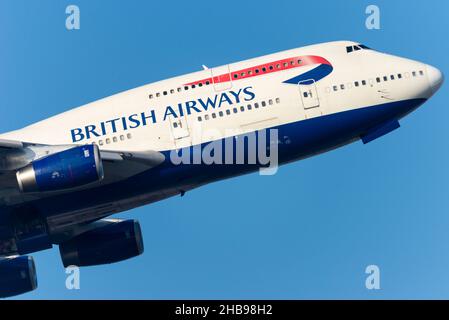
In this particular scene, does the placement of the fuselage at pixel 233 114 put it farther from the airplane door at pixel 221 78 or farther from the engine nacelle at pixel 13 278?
the engine nacelle at pixel 13 278

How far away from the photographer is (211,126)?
41.5m

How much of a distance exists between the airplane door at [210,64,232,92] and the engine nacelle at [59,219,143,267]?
9.69m

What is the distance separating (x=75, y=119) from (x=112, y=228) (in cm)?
762

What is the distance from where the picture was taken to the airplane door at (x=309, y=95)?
137 feet

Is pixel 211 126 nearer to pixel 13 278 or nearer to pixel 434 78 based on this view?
pixel 434 78

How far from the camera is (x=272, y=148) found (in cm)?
4141

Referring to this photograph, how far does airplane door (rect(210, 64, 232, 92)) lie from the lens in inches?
1662

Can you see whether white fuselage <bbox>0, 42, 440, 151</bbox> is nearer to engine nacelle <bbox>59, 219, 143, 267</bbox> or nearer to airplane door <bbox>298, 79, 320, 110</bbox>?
airplane door <bbox>298, 79, 320, 110</bbox>

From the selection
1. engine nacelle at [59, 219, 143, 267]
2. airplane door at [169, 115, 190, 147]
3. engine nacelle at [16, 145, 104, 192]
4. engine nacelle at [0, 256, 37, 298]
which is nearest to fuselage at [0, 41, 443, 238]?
airplane door at [169, 115, 190, 147]

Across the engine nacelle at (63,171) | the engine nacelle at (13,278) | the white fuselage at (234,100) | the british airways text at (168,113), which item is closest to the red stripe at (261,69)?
the white fuselage at (234,100)

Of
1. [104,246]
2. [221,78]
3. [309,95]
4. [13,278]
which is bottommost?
[13,278]

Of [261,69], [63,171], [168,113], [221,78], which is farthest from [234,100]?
[63,171]

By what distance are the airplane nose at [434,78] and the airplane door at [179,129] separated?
10.7m

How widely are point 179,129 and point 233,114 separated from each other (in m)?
2.36
